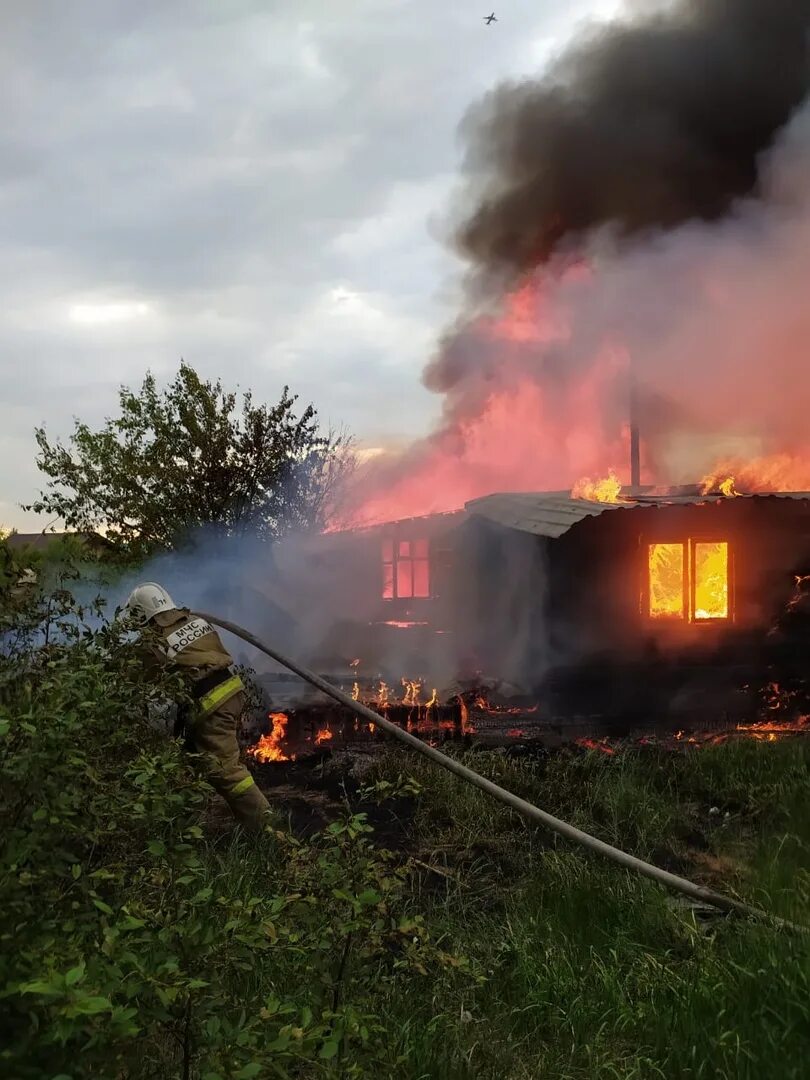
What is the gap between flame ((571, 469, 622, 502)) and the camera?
12.3m

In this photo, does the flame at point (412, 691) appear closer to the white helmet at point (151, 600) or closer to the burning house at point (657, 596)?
the burning house at point (657, 596)

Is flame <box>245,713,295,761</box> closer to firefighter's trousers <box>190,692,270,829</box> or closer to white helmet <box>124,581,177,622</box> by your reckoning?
firefighter's trousers <box>190,692,270,829</box>

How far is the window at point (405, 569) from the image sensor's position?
18.6 m

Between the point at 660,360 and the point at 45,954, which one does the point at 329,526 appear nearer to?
the point at 660,360

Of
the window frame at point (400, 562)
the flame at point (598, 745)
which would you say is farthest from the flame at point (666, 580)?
the window frame at point (400, 562)

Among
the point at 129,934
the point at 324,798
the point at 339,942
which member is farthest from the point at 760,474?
the point at 129,934

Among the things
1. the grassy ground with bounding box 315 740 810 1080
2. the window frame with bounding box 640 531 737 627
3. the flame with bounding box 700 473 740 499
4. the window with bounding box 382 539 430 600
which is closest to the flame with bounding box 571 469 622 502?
the window frame with bounding box 640 531 737 627

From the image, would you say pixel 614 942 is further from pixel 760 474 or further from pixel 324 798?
pixel 760 474

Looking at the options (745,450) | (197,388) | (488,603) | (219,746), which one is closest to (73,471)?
(197,388)

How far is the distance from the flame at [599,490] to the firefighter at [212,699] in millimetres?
8151

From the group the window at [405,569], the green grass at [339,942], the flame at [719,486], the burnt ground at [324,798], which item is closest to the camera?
the green grass at [339,942]

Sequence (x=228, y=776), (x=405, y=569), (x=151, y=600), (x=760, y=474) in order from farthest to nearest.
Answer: (x=405, y=569)
(x=760, y=474)
(x=151, y=600)
(x=228, y=776)

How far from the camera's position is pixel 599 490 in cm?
1248

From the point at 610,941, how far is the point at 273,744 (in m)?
5.17
